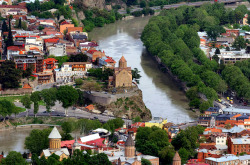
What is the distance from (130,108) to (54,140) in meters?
16.6

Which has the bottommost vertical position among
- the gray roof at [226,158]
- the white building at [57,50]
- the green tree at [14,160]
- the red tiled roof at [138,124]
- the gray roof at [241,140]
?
the red tiled roof at [138,124]

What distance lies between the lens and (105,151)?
6116cm

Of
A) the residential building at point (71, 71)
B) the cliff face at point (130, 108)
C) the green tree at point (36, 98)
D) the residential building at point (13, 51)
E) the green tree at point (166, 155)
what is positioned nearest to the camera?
the green tree at point (166, 155)

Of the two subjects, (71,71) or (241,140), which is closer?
(241,140)

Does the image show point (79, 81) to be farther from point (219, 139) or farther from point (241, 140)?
point (241, 140)

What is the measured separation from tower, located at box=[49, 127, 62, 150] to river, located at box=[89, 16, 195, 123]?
14653 mm

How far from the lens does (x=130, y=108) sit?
250 ft

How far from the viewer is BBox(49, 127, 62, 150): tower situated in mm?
60281

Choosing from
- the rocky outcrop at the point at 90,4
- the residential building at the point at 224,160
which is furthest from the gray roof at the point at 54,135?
the rocky outcrop at the point at 90,4

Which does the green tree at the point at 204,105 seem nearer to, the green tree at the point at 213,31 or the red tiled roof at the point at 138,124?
the red tiled roof at the point at 138,124

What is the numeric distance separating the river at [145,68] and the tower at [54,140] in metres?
14.7

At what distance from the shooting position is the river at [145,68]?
76875mm

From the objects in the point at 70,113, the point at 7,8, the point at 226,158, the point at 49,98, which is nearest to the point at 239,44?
the point at 7,8

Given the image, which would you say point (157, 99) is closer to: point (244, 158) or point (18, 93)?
point (18, 93)
